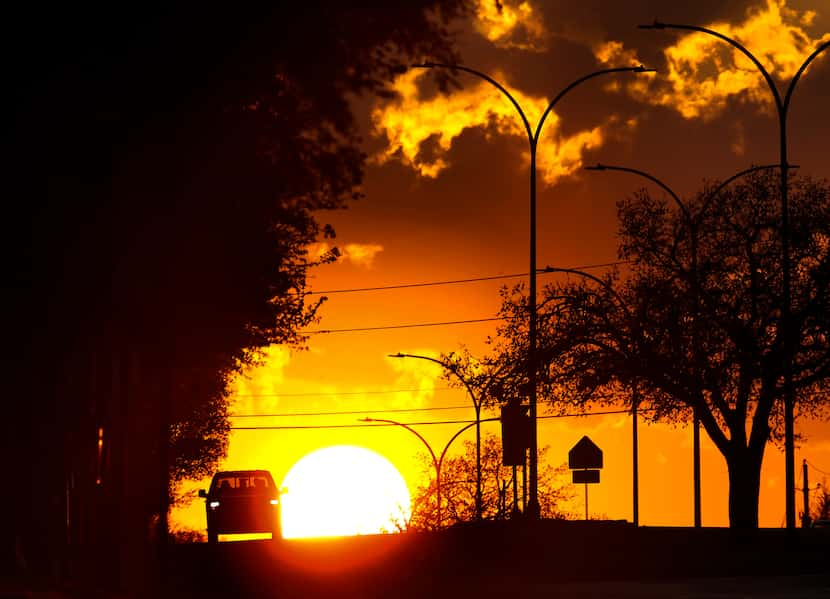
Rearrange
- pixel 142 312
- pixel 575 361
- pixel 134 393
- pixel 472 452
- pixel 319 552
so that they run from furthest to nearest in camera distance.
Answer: pixel 472 452
pixel 575 361
pixel 319 552
pixel 134 393
pixel 142 312

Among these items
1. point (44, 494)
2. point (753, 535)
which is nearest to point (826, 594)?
point (44, 494)

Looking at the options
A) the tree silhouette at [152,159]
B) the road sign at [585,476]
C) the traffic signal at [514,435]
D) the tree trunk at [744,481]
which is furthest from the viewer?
the tree trunk at [744,481]

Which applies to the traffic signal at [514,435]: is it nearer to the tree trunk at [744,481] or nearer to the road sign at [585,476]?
the road sign at [585,476]

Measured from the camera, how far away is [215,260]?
2003 cm

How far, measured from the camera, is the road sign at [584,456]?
3969 cm

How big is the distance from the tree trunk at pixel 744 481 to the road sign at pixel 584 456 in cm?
971

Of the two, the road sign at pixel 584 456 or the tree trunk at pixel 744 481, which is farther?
the tree trunk at pixel 744 481

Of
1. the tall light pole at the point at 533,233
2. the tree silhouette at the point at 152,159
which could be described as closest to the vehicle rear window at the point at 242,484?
the tall light pole at the point at 533,233

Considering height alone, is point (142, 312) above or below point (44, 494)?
above

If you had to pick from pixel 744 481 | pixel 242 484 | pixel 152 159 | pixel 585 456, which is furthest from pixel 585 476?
pixel 152 159

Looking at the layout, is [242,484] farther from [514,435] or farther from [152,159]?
[152,159]

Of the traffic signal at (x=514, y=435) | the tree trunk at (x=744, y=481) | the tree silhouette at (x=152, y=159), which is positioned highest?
the tree silhouette at (x=152, y=159)

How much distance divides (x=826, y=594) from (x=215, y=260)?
8966 mm

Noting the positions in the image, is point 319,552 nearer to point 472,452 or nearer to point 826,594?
point 826,594
